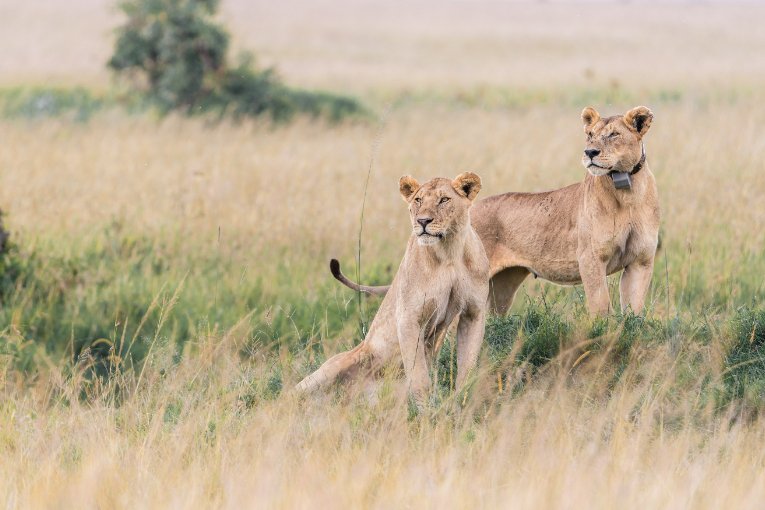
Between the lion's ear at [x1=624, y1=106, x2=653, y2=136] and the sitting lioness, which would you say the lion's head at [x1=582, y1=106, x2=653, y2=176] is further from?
the sitting lioness

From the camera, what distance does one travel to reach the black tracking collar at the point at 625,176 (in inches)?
255

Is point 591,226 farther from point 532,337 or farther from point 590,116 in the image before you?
point 532,337

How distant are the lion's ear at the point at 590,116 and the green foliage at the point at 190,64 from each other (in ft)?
43.9

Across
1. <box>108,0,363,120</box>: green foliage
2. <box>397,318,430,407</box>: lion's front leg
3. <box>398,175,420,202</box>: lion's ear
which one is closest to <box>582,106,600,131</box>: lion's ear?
<box>398,175,420,202</box>: lion's ear

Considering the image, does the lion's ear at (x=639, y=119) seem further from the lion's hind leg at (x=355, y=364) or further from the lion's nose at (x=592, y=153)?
the lion's hind leg at (x=355, y=364)

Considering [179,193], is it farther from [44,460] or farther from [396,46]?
[396,46]

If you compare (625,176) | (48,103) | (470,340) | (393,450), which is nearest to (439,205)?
(470,340)

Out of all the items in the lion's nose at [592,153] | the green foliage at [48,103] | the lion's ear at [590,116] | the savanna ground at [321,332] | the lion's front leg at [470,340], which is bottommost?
the green foliage at [48,103]

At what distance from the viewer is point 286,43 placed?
44.4 meters

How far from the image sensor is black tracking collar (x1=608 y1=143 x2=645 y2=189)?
648 cm

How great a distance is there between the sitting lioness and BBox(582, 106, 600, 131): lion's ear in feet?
3.47

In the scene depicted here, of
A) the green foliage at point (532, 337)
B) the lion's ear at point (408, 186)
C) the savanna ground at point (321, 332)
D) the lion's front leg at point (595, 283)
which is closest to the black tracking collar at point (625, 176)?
the lion's front leg at point (595, 283)

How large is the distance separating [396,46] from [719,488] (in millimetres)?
41971

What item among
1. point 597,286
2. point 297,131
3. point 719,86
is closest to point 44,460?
point 597,286
